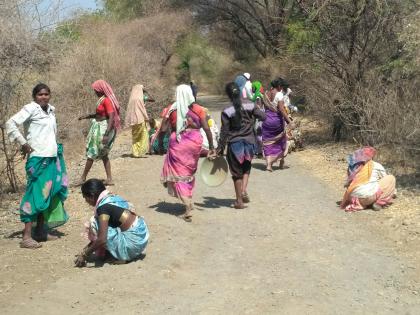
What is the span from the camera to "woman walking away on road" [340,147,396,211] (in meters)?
7.88

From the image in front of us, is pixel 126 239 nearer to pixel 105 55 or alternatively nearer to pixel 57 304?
pixel 57 304

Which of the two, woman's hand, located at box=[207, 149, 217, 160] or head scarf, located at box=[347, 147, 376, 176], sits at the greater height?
woman's hand, located at box=[207, 149, 217, 160]

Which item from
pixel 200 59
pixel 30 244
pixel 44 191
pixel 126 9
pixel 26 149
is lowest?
pixel 30 244

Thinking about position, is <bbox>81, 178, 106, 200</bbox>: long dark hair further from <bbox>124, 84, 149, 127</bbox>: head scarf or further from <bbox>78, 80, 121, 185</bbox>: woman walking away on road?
<bbox>124, 84, 149, 127</bbox>: head scarf

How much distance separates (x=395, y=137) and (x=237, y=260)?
17.0ft

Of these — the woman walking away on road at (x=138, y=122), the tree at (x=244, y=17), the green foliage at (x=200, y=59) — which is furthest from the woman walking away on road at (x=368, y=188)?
the green foliage at (x=200, y=59)

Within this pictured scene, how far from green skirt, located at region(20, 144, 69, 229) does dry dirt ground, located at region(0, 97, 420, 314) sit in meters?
0.34

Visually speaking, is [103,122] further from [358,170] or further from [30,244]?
[358,170]

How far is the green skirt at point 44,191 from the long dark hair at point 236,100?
2340mm

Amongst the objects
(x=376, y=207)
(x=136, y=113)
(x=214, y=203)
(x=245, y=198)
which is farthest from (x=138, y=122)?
(x=376, y=207)

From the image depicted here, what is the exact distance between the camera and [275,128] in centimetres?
1062

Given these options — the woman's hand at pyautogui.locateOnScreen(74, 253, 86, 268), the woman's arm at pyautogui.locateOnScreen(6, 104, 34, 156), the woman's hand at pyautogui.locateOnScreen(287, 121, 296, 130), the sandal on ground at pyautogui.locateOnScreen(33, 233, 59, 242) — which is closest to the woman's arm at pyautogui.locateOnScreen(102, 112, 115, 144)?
the sandal on ground at pyautogui.locateOnScreen(33, 233, 59, 242)

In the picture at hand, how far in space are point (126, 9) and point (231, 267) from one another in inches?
1137

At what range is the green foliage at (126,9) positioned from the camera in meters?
31.8
